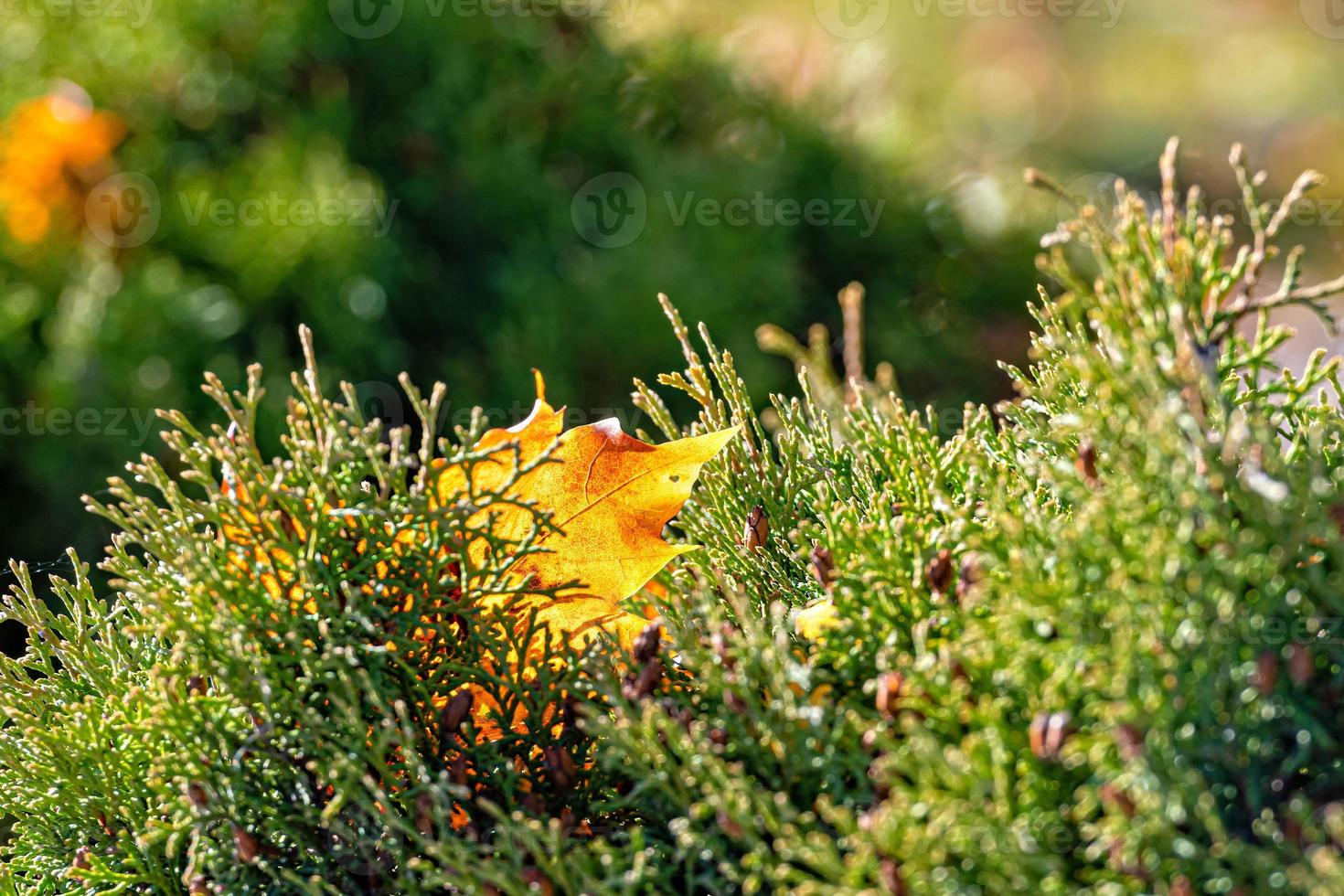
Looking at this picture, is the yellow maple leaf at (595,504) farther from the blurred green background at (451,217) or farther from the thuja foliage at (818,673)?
the blurred green background at (451,217)

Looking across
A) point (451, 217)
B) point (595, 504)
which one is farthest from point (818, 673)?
point (451, 217)

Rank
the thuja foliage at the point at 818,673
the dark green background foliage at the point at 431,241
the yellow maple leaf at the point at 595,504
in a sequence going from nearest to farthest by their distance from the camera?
the thuja foliage at the point at 818,673
the yellow maple leaf at the point at 595,504
the dark green background foliage at the point at 431,241

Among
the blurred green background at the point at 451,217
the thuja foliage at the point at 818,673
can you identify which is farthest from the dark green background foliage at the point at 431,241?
the thuja foliage at the point at 818,673

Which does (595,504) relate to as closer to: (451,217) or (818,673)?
(818,673)

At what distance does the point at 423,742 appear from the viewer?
1.09 m

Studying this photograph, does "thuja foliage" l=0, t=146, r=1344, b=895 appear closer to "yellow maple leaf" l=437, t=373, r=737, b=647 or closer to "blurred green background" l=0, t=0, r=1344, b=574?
"yellow maple leaf" l=437, t=373, r=737, b=647

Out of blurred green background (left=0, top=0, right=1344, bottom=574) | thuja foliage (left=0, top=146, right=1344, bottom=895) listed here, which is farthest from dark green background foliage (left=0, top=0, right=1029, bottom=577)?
thuja foliage (left=0, top=146, right=1344, bottom=895)

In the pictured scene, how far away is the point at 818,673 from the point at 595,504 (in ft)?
0.96

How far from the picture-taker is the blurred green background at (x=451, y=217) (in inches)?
121

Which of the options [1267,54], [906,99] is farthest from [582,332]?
[1267,54]

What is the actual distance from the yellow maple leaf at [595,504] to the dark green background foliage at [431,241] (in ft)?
6.56

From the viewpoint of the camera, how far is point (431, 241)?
3.58 metres

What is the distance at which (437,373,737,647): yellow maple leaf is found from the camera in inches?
47.0

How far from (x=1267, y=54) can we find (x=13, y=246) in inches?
354
